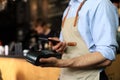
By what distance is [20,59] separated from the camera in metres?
3.41

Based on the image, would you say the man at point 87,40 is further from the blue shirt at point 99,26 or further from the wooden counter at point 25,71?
the wooden counter at point 25,71

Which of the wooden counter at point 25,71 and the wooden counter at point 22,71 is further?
the wooden counter at point 22,71

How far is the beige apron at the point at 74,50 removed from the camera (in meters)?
1.88

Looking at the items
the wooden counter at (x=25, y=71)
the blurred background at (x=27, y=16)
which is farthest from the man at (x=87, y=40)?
the blurred background at (x=27, y=16)

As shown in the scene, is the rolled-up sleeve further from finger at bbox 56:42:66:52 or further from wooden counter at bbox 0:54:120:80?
wooden counter at bbox 0:54:120:80

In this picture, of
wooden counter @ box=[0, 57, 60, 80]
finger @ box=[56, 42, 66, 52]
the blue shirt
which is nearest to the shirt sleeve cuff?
the blue shirt

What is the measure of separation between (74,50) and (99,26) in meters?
0.28

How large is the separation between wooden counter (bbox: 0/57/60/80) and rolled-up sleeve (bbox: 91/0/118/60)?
1.47m

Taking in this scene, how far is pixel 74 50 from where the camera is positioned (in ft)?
6.45

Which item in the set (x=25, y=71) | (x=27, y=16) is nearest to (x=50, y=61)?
(x=25, y=71)

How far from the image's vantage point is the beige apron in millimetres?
1880

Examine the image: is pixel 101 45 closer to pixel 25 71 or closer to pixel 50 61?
pixel 50 61

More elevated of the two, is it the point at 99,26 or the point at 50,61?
the point at 99,26

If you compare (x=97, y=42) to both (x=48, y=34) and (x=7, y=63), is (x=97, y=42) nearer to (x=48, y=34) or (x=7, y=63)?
(x=7, y=63)
